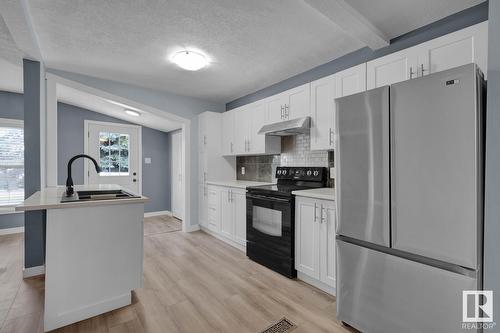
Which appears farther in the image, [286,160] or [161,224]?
[161,224]

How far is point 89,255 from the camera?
1879mm

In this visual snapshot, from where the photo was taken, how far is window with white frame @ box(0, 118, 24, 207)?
4.20 m

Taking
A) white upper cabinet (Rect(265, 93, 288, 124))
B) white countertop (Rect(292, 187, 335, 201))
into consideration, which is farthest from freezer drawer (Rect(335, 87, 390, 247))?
white upper cabinet (Rect(265, 93, 288, 124))

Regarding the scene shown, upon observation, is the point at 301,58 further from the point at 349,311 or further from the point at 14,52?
the point at 14,52

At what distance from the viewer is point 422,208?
1.44m

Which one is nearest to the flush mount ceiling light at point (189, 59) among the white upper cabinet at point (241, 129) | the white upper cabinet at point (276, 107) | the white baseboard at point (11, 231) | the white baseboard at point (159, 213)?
the white upper cabinet at point (276, 107)

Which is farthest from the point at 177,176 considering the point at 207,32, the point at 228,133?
the point at 207,32

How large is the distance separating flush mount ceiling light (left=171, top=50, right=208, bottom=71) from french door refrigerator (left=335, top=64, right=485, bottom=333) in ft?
5.59

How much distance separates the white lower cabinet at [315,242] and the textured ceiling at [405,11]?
5.31 feet

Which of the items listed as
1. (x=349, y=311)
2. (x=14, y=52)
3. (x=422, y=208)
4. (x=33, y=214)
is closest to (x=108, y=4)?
(x=14, y=52)

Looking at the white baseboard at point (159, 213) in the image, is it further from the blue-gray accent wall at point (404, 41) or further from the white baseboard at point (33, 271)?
the blue-gray accent wall at point (404, 41)

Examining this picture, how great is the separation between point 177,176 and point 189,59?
3.39 m

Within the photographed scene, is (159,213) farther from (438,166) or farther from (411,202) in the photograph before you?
(438,166)

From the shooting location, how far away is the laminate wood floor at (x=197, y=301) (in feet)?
6.07
